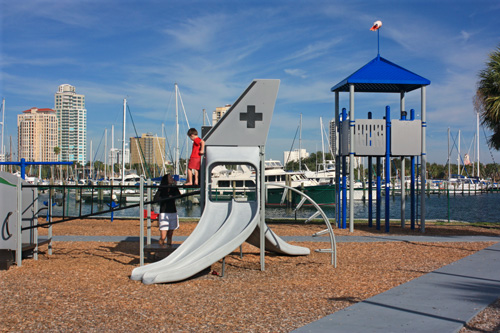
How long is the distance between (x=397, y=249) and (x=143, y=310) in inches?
307

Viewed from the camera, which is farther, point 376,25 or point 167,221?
point 376,25

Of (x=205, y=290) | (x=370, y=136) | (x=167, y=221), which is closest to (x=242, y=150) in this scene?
(x=167, y=221)

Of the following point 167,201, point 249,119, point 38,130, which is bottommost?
point 167,201

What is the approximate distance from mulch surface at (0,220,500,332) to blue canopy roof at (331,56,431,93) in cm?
656

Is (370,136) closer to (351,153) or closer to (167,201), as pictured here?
(351,153)

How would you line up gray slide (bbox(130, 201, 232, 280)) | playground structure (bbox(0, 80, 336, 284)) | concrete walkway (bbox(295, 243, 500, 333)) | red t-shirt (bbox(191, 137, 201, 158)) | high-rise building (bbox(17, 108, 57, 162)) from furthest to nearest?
high-rise building (bbox(17, 108, 57, 162)) → red t-shirt (bbox(191, 137, 201, 158)) → playground structure (bbox(0, 80, 336, 284)) → gray slide (bbox(130, 201, 232, 280)) → concrete walkway (bbox(295, 243, 500, 333))

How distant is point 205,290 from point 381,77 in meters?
11.6

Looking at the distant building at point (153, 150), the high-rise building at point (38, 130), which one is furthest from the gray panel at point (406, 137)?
the high-rise building at point (38, 130)

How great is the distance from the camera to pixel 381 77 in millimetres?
16750

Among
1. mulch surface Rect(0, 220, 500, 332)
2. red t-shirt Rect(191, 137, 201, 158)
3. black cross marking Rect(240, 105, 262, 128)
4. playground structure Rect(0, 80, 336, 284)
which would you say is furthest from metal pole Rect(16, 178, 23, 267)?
black cross marking Rect(240, 105, 262, 128)

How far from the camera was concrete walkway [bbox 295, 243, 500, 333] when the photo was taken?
18.4 feet

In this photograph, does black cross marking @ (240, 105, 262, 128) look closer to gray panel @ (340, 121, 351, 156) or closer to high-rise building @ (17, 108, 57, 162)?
gray panel @ (340, 121, 351, 156)

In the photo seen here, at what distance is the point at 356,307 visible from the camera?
255 inches

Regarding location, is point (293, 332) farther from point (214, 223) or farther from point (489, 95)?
point (489, 95)
